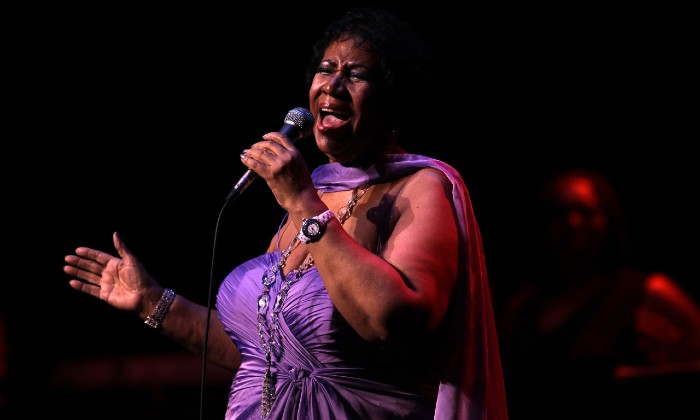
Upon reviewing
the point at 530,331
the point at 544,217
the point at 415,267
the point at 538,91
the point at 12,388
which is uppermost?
the point at 538,91

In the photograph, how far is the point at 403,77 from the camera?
6.07 feet

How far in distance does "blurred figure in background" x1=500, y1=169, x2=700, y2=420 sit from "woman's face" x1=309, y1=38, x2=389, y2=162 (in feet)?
4.17

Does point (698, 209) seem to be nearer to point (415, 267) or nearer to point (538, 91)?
point (538, 91)

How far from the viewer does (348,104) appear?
1.78 m

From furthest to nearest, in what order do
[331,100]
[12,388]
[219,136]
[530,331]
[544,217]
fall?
[219,136] → [12,388] → [544,217] → [530,331] → [331,100]

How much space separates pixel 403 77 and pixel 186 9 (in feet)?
6.52

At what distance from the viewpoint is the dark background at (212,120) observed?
11.8ft

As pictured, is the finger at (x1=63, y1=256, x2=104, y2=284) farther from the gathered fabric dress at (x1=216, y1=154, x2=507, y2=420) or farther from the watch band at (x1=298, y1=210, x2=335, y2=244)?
the watch band at (x1=298, y1=210, x2=335, y2=244)

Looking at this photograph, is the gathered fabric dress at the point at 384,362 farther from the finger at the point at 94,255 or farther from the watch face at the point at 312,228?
the finger at the point at 94,255

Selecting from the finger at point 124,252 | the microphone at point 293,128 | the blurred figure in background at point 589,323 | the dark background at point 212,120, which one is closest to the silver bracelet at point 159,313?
the finger at point 124,252

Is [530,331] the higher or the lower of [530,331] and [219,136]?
the lower

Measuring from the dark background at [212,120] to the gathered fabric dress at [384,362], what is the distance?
1904mm

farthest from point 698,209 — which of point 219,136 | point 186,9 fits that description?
point 186,9

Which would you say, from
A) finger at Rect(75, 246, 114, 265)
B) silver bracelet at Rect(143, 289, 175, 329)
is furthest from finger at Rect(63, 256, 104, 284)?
silver bracelet at Rect(143, 289, 175, 329)
